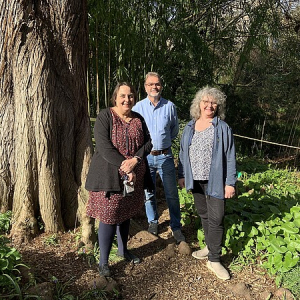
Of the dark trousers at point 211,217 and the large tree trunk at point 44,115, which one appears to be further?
the large tree trunk at point 44,115

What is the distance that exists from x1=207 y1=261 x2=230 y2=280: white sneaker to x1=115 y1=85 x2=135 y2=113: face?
130cm

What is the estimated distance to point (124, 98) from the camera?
6.70 ft

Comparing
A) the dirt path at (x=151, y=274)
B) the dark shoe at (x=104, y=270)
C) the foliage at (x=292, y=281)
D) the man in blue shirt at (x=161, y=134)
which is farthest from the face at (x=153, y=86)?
the foliage at (x=292, y=281)

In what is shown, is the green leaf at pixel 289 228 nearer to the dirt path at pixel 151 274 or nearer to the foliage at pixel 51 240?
the dirt path at pixel 151 274

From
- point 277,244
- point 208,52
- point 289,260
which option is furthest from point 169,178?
point 208,52

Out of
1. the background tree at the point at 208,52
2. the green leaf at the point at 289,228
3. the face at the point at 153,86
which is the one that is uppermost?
the background tree at the point at 208,52

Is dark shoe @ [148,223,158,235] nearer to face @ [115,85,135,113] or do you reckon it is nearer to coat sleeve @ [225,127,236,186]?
coat sleeve @ [225,127,236,186]

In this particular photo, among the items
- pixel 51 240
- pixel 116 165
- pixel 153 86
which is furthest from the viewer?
pixel 153 86

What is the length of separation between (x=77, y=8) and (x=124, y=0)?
191 centimetres

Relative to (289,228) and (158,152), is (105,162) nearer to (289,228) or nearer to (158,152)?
(158,152)

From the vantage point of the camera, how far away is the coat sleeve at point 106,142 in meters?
1.97

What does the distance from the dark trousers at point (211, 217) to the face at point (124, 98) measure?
0.75m

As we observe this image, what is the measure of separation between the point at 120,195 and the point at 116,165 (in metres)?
0.22

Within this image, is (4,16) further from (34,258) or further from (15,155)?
(34,258)
